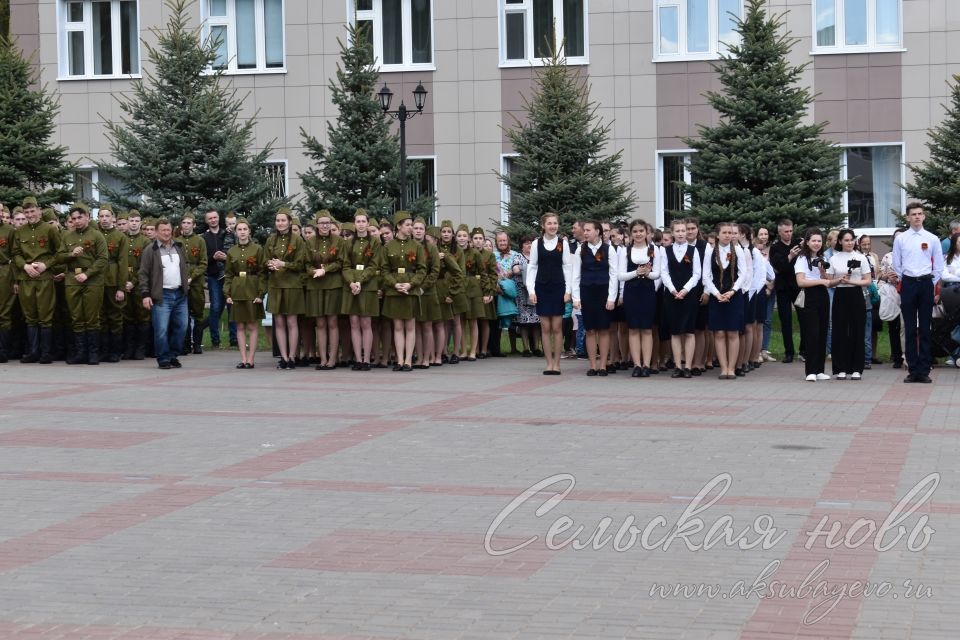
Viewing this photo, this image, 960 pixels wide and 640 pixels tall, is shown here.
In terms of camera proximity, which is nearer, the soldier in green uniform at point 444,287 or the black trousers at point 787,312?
the soldier in green uniform at point 444,287

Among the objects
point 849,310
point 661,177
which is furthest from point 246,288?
point 661,177

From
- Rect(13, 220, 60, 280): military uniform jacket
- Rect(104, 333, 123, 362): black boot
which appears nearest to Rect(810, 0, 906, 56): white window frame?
Rect(104, 333, 123, 362): black boot

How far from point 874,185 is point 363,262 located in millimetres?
15371

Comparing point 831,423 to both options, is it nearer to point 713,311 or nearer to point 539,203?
point 713,311

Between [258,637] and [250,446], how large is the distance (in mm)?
5439

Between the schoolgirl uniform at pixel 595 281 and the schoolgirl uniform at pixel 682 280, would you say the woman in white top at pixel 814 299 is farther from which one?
the schoolgirl uniform at pixel 595 281

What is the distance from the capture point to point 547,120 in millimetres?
26250

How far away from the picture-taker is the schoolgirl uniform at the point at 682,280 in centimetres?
1753

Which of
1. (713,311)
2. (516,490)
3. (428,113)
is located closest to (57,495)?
(516,490)

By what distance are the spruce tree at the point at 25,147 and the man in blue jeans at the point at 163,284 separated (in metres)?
7.17

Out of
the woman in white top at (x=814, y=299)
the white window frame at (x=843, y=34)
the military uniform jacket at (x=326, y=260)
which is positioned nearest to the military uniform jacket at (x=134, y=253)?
the military uniform jacket at (x=326, y=260)

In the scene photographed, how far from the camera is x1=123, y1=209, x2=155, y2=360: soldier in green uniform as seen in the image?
20422 millimetres

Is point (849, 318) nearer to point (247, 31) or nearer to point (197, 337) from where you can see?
point (197, 337)

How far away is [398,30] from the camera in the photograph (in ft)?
104
